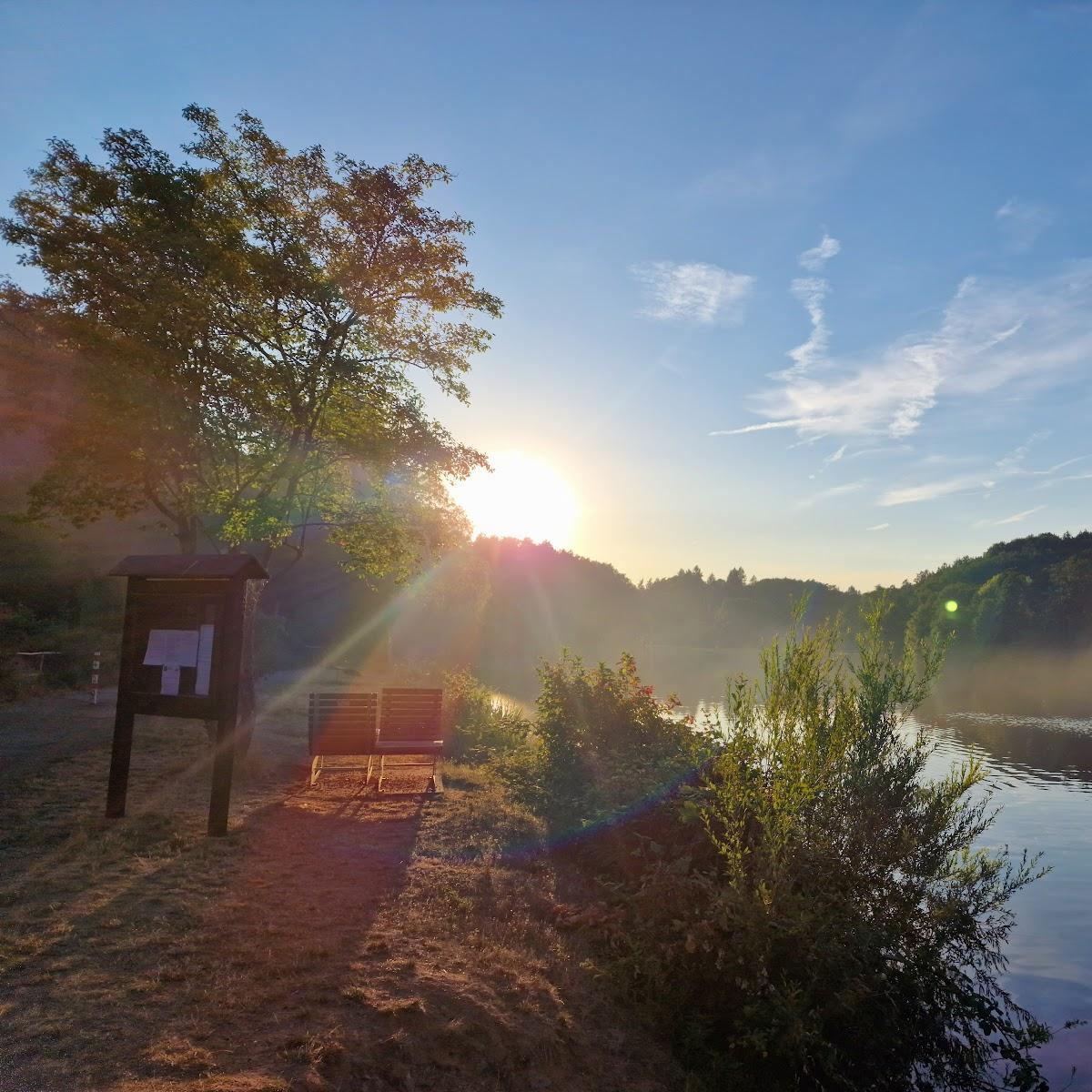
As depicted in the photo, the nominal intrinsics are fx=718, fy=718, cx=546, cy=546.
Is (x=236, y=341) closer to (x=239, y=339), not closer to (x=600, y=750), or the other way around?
(x=239, y=339)

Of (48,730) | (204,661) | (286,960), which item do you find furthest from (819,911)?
(48,730)

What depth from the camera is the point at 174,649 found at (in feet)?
25.0

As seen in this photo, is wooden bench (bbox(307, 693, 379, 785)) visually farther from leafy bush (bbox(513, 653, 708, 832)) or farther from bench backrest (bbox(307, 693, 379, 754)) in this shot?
leafy bush (bbox(513, 653, 708, 832))

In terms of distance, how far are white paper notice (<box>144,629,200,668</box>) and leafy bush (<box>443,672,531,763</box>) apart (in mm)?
6116

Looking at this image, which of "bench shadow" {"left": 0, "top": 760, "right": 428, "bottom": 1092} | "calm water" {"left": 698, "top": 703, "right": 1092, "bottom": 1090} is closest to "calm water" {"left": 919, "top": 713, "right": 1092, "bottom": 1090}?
"calm water" {"left": 698, "top": 703, "right": 1092, "bottom": 1090}

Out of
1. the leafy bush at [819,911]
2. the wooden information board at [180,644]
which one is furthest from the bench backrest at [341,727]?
the leafy bush at [819,911]

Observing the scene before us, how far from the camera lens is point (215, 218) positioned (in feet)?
35.1

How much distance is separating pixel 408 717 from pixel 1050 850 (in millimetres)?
12479

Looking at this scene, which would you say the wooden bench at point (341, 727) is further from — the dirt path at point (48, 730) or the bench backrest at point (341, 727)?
the dirt path at point (48, 730)

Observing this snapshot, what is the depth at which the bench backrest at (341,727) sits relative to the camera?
9.71 metres

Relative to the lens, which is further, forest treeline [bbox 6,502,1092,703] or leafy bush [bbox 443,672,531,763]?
forest treeline [bbox 6,502,1092,703]

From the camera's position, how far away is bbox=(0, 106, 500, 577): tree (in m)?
10.2

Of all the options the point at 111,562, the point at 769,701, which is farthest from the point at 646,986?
the point at 111,562

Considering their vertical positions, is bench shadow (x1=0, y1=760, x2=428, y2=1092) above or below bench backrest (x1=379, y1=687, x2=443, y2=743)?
below
